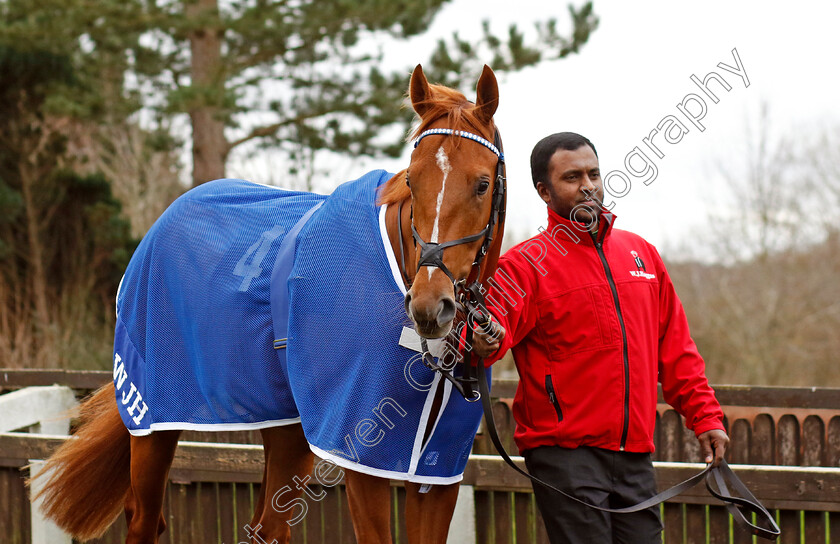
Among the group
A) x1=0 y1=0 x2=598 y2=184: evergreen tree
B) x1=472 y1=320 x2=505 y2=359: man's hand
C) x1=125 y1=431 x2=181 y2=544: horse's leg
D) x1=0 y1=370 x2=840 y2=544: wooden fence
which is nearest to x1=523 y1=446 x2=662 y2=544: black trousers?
x1=472 y1=320 x2=505 y2=359: man's hand

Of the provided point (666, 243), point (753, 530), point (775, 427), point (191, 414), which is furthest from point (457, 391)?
point (666, 243)

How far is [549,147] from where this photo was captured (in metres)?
2.72

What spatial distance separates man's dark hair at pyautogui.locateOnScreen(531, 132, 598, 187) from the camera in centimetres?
268

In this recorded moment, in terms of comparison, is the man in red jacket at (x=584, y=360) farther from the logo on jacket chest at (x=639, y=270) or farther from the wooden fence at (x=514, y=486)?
the wooden fence at (x=514, y=486)

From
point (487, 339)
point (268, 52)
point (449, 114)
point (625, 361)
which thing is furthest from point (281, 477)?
point (268, 52)

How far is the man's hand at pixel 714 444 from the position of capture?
2.63 m

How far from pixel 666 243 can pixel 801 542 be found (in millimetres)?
14279

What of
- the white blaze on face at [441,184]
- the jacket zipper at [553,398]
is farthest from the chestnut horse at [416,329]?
the jacket zipper at [553,398]

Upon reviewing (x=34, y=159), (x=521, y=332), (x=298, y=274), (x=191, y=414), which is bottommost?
(x=191, y=414)

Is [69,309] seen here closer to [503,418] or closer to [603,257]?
[503,418]

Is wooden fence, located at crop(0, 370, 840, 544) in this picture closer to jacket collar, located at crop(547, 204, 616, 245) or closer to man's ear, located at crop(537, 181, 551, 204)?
jacket collar, located at crop(547, 204, 616, 245)

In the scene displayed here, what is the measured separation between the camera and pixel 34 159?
1064 cm

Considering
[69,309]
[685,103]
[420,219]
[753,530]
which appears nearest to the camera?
[420,219]

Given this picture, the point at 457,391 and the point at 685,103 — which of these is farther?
the point at 685,103
